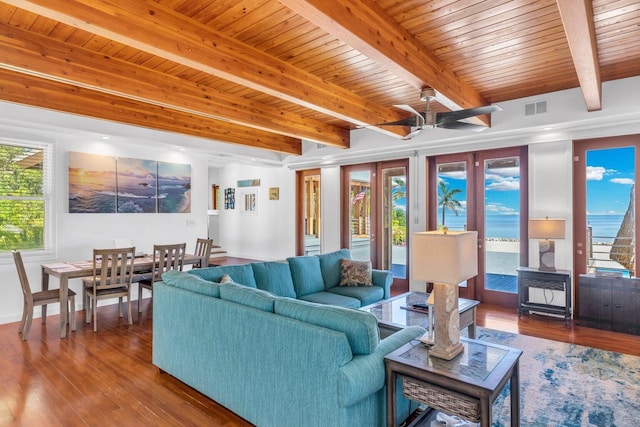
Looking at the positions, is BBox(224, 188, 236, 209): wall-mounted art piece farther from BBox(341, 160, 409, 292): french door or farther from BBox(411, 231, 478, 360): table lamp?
BBox(411, 231, 478, 360): table lamp

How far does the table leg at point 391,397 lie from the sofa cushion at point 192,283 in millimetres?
1377

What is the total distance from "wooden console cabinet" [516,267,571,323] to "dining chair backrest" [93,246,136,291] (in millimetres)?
5224

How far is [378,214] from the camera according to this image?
22.8ft

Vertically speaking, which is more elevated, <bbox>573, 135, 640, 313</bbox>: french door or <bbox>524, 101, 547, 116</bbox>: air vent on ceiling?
<bbox>524, 101, 547, 116</bbox>: air vent on ceiling

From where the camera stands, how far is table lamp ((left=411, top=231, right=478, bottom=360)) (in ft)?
6.28

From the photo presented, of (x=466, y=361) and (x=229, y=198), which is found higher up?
(x=229, y=198)

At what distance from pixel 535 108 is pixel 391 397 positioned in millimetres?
4346

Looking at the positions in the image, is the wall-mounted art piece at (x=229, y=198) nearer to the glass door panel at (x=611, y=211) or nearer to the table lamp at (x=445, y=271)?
the glass door panel at (x=611, y=211)

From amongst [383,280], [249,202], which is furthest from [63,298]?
[249,202]

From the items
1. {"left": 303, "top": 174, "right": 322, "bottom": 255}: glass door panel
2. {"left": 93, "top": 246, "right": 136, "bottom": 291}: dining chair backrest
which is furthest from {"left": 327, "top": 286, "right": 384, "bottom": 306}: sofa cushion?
{"left": 303, "top": 174, "right": 322, "bottom": 255}: glass door panel

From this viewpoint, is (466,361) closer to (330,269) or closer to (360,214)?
(330,269)

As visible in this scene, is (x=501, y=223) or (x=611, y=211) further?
(x=501, y=223)

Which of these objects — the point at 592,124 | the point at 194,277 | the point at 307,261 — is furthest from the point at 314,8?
the point at 592,124

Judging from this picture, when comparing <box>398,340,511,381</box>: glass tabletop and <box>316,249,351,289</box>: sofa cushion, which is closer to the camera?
<box>398,340,511,381</box>: glass tabletop
